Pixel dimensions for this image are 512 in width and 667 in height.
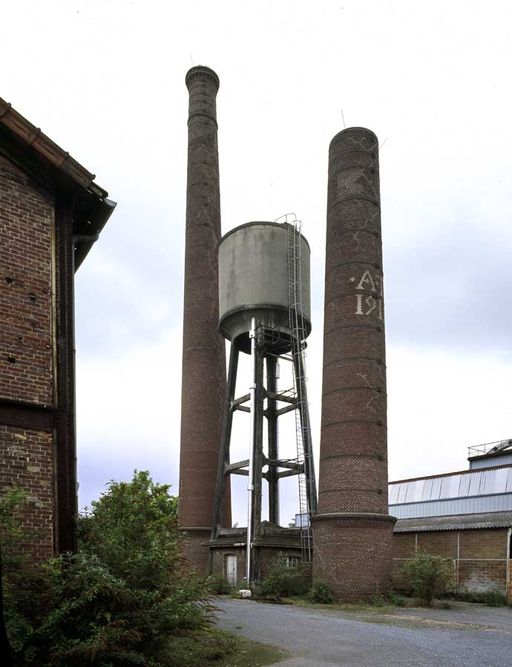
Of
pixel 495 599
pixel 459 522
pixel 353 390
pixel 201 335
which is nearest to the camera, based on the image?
pixel 495 599

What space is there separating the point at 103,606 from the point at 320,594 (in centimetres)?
1423

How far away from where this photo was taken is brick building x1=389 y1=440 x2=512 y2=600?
2259 cm

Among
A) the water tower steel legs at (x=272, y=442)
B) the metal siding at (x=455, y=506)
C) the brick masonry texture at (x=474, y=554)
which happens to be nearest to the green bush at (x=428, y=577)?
the brick masonry texture at (x=474, y=554)

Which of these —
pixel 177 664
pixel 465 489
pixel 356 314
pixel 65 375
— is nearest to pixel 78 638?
pixel 177 664

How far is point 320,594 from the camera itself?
20.2 m

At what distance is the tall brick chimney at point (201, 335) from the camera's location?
29281 millimetres

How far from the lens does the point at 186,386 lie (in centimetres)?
3070

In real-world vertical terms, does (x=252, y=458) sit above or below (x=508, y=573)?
above

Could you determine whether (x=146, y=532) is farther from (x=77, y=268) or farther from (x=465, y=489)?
(x=465, y=489)

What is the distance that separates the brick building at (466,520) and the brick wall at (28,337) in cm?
1783

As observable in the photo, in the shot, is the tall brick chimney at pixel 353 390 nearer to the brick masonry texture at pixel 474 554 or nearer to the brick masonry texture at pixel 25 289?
the brick masonry texture at pixel 474 554

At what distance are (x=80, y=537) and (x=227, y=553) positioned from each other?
15.6 m

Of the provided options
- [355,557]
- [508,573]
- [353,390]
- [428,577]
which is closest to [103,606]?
[355,557]

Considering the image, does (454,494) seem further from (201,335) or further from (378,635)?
(378,635)
